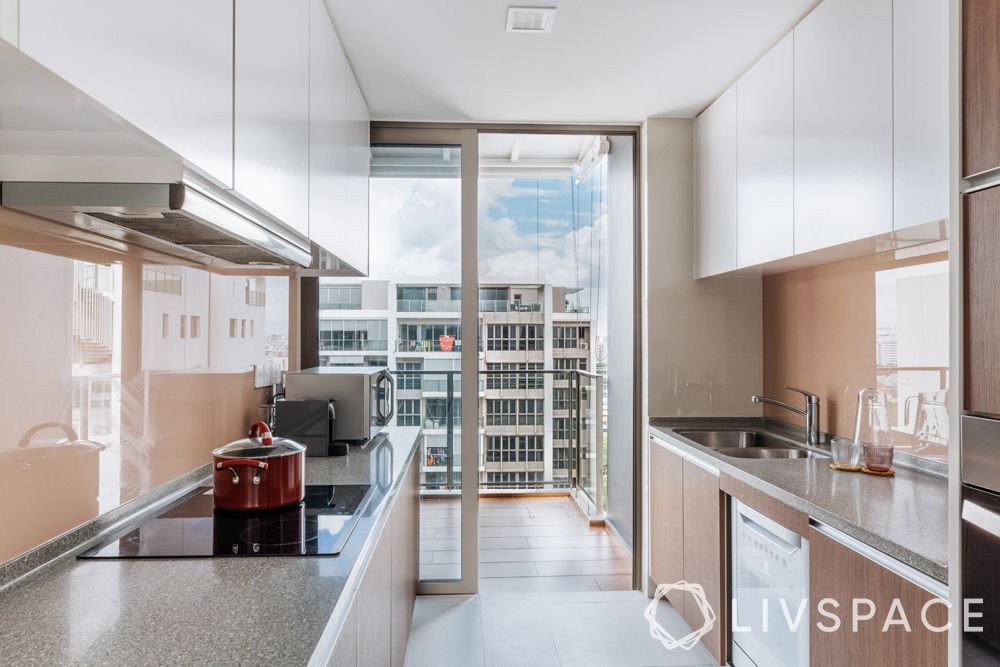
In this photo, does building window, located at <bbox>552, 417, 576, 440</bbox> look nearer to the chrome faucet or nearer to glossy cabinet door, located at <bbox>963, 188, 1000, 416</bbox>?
the chrome faucet

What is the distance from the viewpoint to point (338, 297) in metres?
3.22

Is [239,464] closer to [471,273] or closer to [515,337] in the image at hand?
[471,273]

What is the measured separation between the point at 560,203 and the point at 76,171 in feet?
9.70

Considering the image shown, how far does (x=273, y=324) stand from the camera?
2.60 m

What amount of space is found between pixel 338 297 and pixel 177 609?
2.33 m

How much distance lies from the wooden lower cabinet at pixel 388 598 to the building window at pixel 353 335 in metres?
0.75

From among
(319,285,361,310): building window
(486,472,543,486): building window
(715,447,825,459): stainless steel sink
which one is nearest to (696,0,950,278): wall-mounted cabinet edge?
→ (715,447,825,459): stainless steel sink

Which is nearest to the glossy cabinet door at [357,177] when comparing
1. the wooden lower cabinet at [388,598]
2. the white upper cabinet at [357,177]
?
the white upper cabinet at [357,177]

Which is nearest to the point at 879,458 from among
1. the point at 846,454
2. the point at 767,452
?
the point at 846,454

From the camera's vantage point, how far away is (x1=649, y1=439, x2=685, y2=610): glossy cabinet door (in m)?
2.71

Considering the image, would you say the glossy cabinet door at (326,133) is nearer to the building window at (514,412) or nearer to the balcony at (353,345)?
the balcony at (353,345)

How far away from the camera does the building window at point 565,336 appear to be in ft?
12.6

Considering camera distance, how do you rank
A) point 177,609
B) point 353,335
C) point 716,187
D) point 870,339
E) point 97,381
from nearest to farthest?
point 177,609, point 97,381, point 870,339, point 716,187, point 353,335

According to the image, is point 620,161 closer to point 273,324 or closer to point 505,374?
point 505,374
